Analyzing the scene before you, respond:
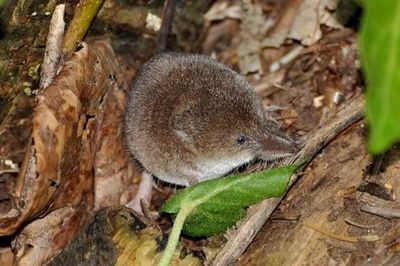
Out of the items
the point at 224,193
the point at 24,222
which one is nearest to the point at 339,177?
the point at 224,193

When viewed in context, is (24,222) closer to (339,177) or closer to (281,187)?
(281,187)

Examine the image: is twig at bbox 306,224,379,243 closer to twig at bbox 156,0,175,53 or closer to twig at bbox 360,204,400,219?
twig at bbox 360,204,400,219

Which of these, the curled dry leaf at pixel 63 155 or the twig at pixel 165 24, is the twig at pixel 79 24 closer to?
the curled dry leaf at pixel 63 155

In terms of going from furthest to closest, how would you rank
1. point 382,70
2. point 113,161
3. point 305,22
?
point 305,22 → point 113,161 → point 382,70

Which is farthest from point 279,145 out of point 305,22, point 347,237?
point 305,22

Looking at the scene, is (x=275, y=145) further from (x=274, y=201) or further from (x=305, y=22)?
(x=305, y=22)
